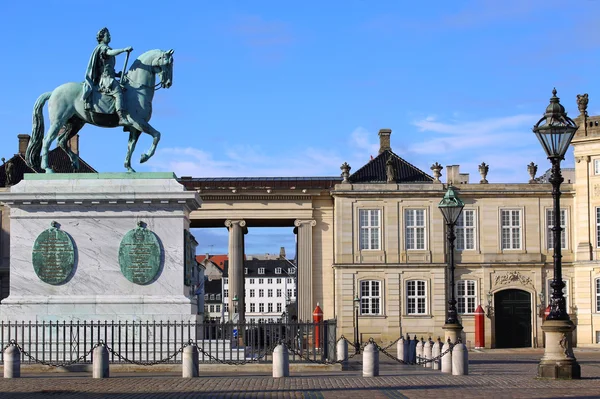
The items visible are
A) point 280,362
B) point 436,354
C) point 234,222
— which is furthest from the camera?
point 234,222

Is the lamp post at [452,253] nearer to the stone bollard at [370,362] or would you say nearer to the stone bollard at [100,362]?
the stone bollard at [370,362]

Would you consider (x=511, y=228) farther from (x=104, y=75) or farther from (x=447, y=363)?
(x=104, y=75)

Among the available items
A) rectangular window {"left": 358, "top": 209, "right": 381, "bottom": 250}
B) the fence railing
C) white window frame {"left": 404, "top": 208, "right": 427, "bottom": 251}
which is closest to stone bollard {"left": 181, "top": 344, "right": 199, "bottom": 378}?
the fence railing

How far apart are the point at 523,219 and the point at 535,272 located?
9.73 ft

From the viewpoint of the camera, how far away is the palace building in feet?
203

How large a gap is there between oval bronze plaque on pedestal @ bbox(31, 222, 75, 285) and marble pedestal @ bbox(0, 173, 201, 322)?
0.13m

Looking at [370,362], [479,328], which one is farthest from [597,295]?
[370,362]

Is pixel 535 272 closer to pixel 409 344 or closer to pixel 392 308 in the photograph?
pixel 392 308

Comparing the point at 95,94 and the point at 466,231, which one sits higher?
the point at 95,94

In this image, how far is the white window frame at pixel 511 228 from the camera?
6316cm

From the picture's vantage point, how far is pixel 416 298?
62406 mm

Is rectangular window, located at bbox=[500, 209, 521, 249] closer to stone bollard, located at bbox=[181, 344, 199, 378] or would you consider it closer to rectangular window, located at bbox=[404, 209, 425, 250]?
rectangular window, located at bbox=[404, 209, 425, 250]

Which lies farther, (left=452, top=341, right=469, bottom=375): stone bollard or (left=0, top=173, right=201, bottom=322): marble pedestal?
(left=0, top=173, right=201, bottom=322): marble pedestal

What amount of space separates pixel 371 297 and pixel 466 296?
17.1 ft
